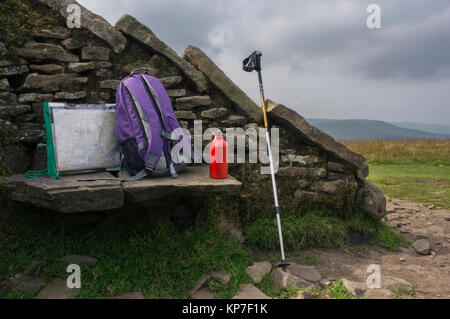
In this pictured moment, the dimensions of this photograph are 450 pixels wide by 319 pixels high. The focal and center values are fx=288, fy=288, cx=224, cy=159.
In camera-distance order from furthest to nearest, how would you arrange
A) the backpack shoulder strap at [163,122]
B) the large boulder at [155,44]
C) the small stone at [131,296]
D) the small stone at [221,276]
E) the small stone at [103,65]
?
the large boulder at [155,44]
the small stone at [103,65]
the backpack shoulder strap at [163,122]
the small stone at [221,276]
the small stone at [131,296]

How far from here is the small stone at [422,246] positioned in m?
4.03

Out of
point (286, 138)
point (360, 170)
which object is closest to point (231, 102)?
point (286, 138)

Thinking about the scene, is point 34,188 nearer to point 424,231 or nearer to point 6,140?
point 6,140

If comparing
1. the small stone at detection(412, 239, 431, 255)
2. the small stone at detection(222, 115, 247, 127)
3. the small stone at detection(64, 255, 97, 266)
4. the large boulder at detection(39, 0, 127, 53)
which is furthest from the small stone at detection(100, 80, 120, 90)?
the small stone at detection(412, 239, 431, 255)

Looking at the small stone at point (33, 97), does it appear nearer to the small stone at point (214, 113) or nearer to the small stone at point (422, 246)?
the small stone at point (214, 113)

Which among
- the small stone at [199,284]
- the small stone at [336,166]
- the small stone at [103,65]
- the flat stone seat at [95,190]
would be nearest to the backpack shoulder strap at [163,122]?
the flat stone seat at [95,190]

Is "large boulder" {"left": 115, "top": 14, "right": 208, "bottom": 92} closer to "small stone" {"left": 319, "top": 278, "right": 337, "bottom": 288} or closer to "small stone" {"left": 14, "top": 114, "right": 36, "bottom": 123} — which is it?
"small stone" {"left": 14, "top": 114, "right": 36, "bottom": 123}

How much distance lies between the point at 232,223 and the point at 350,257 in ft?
5.12

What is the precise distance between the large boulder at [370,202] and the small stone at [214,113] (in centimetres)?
227

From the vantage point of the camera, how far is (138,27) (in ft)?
11.9

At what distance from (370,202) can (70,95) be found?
13.6ft

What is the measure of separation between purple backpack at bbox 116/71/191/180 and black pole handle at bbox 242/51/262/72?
1.41 m

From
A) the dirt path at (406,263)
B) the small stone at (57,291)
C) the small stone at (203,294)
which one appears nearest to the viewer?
the small stone at (57,291)

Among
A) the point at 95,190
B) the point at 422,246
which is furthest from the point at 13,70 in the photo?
the point at 422,246
